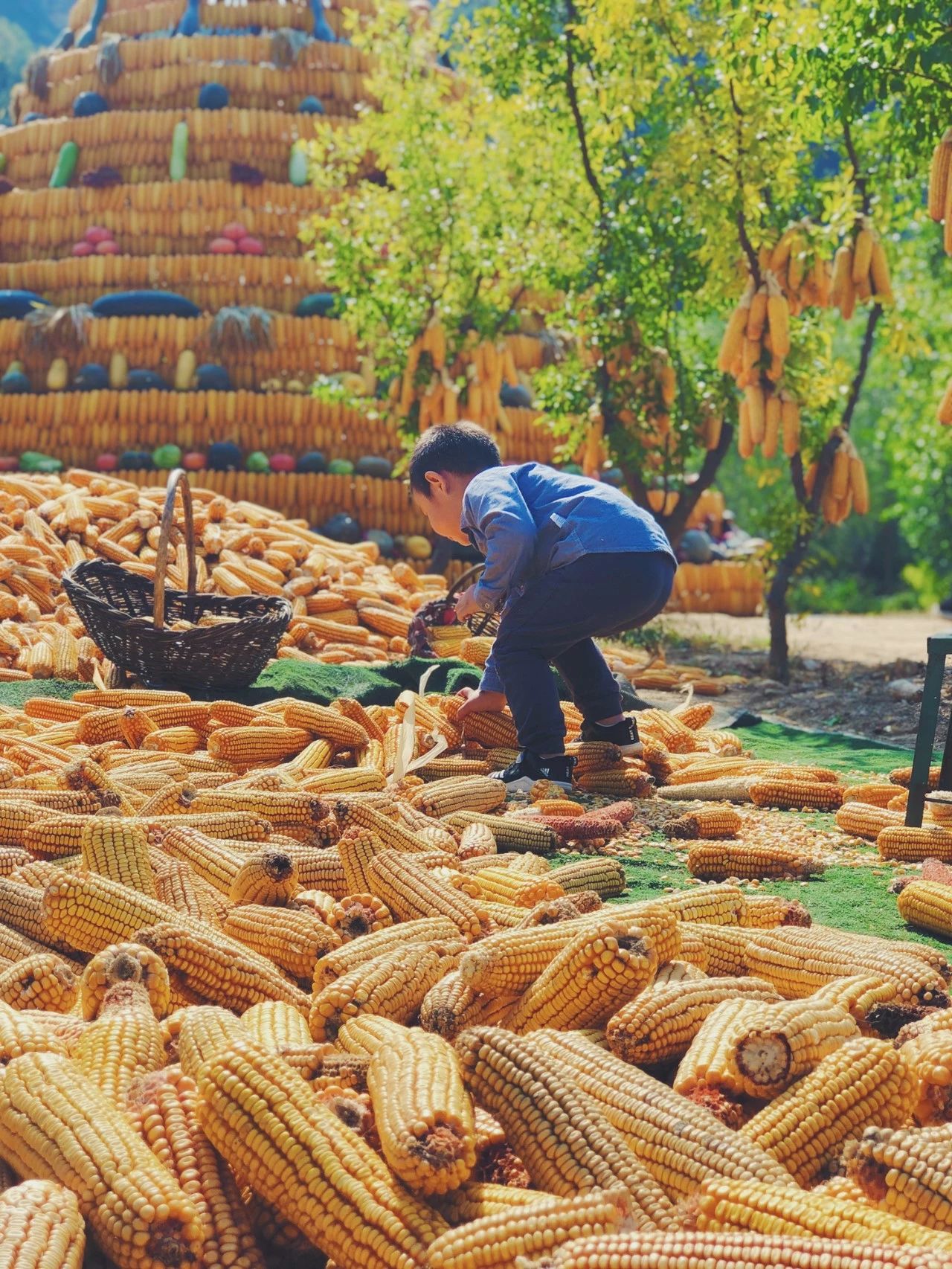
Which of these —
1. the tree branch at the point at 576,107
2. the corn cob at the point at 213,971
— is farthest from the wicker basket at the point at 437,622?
the corn cob at the point at 213,971

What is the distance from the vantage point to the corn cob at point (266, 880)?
3402 millimetres

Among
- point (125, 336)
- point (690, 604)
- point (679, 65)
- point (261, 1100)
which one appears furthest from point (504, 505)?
point (125, 336)

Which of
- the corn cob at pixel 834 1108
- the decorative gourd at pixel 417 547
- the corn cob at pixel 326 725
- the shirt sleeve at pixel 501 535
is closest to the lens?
the corn cob at pixel 834 1108

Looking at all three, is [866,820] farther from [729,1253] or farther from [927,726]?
[729,1253]

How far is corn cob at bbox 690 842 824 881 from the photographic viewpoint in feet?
14.0

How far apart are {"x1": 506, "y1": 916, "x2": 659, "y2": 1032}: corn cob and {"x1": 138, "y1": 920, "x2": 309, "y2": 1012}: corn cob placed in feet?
1.70

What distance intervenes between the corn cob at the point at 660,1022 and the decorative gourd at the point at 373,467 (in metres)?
14.8

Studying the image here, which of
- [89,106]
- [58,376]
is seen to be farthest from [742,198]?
[89,106]

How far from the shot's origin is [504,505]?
17.9 ft

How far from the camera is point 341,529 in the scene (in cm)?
1619

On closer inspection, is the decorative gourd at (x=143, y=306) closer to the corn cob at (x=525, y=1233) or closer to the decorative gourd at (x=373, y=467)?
the decorative gourd at (x=373, y=467)

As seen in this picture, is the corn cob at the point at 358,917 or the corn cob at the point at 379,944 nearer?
the corn cob at the point at 379,944

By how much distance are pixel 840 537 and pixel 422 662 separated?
21908 mm

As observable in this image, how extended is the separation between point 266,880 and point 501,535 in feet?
7.74
